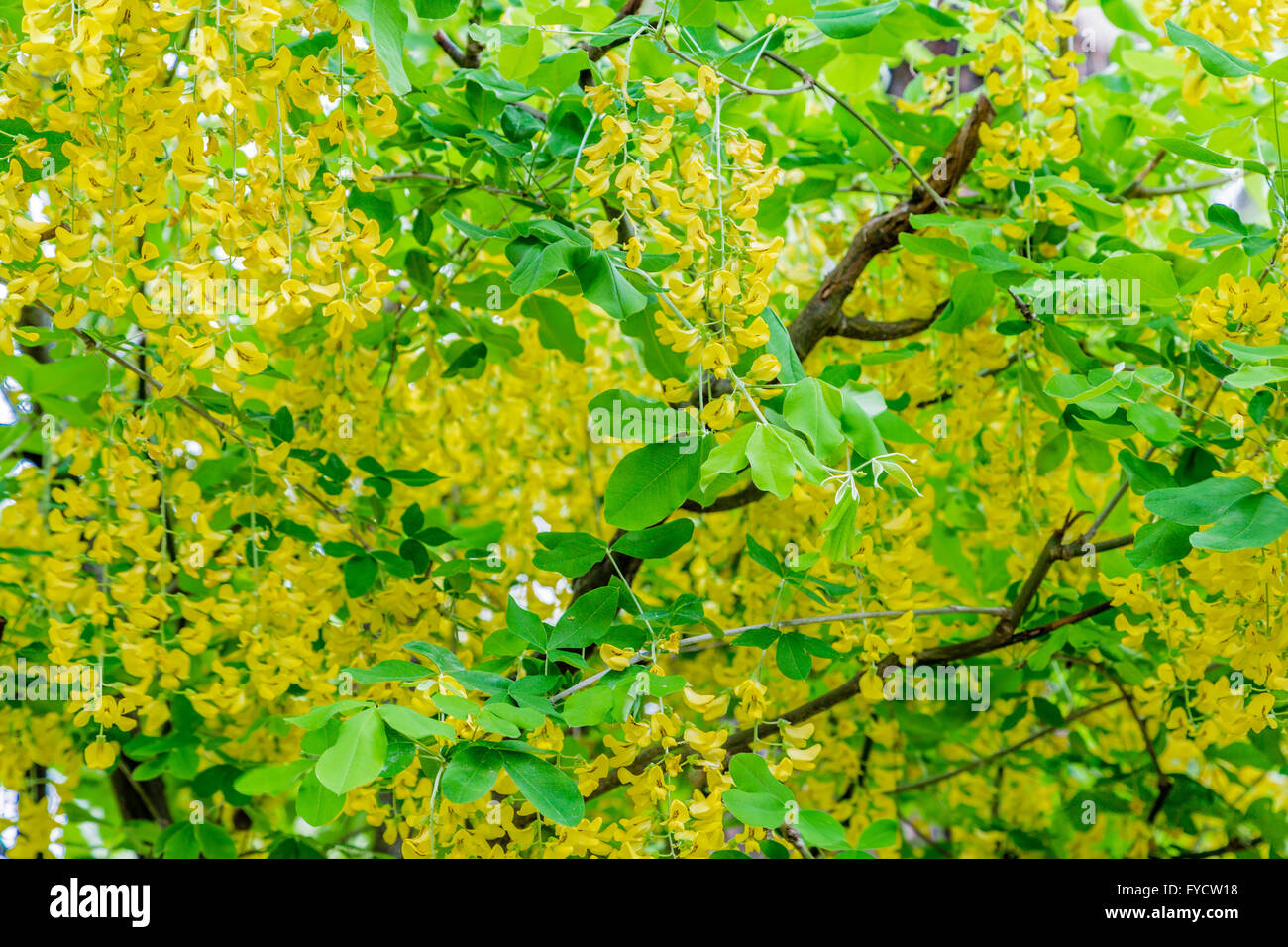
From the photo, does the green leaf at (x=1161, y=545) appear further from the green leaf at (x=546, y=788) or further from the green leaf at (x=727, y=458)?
the green leaf at (x=546, y=788)

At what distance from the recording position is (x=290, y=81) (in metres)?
0.73

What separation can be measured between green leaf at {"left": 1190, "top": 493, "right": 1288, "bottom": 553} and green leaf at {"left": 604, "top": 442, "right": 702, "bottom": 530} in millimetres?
365

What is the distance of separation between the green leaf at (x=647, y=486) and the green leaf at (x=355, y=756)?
0.80 feet

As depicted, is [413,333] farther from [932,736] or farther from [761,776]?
[932,736]

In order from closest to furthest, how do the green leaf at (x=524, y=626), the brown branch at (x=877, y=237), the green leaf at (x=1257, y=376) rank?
1. the green leaf at (x=1257, y=376)
2. the green leaf at (x=524, y=626)
3. the brown branch at (x=877, y=237)

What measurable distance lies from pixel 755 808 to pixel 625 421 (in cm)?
33

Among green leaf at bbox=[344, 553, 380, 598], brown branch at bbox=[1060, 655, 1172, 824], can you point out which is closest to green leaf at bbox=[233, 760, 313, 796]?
green leaf at bbox=[344, 553, 380, 598]

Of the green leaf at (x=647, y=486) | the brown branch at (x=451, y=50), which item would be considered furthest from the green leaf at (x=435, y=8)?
the green leaf at (x=647, y=486)

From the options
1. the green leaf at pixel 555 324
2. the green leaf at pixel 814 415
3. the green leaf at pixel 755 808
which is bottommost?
the green leaf at pixel 755 808

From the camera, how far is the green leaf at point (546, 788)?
2.21ft
